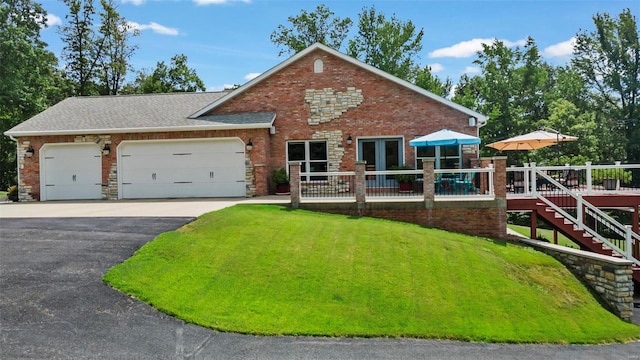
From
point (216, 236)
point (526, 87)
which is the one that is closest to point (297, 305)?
point (216, 236)

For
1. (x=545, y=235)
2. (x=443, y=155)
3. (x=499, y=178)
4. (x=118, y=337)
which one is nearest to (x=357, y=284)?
(x=118, y=337)

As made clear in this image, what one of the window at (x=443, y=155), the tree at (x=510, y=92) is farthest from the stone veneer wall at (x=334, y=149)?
the tree at (x=510, y=92)

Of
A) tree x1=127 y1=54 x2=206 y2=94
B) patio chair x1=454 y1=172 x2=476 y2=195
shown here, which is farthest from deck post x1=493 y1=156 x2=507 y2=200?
tree x1=127 y1=54 x2=206 y2=94

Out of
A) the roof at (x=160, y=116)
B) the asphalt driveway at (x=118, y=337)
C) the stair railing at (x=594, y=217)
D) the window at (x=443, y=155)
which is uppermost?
the roof at (x=160, y=116)

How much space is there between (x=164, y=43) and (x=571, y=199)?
34535 millimetres

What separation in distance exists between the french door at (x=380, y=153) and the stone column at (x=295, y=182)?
5.37 m

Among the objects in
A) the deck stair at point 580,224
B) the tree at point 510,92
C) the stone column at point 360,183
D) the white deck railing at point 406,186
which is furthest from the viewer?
the tree at point 510,92

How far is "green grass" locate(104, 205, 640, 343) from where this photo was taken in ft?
23.6

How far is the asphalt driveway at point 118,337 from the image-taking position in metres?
6.00

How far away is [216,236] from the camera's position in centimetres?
1006

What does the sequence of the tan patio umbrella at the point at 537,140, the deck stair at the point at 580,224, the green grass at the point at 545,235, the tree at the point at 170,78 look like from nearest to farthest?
the deck stair at the point at 580,224 → the tan patio umbrella at the point at 537,140 → the green grass at the point at 545,235 → the tree at the point at 170,78

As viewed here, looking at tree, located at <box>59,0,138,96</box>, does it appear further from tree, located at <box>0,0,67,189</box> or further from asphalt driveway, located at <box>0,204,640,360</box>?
asphalt driveway, located at <box>0,204,640,360</box>

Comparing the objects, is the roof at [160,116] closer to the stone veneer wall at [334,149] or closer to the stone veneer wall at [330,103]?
the stone veneer wall at [330,103]

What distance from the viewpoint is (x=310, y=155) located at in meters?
18.2
